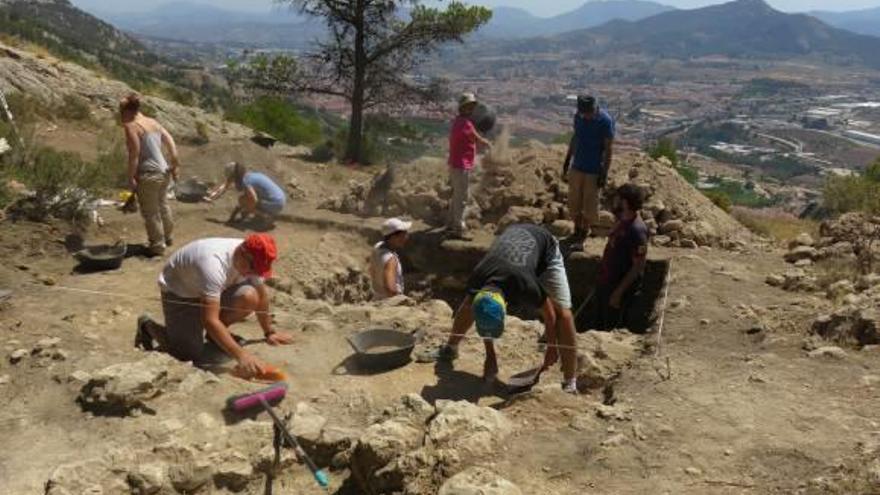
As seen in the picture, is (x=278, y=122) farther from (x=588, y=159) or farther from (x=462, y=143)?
(x=588, y=159)

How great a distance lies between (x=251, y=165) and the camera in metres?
13.0

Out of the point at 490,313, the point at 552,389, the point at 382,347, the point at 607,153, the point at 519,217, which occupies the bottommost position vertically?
the point at 382,347

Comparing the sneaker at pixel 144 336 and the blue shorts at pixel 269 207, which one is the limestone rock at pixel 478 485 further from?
the blue shorts at pixel 269 207

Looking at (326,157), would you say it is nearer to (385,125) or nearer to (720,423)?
(385,125)

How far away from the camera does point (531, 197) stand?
10.9m

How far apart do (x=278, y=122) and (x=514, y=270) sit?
18784 millimetres

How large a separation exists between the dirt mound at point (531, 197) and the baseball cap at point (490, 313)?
527 cm

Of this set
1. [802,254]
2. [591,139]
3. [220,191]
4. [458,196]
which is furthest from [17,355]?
[802,254]

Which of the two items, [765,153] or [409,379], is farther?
[765,153]

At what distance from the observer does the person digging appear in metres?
8.07

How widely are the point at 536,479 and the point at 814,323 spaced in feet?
12.2

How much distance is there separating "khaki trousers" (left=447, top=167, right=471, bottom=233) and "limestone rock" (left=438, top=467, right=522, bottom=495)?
18.1ft

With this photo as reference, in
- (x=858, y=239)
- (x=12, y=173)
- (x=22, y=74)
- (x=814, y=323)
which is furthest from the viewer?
(x=22, y=74)

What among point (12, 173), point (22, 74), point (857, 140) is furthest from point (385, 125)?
point (857, 140)
